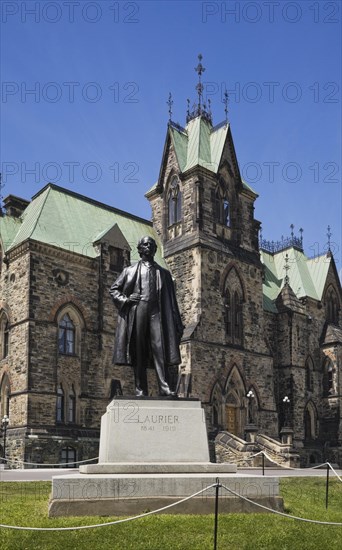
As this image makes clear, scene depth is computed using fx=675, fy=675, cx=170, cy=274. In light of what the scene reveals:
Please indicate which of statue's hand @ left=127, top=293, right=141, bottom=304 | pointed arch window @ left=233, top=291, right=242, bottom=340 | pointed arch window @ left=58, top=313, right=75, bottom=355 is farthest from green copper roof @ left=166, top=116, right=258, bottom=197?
statue's hand @ left=127, top=293, right=141, bottom=304

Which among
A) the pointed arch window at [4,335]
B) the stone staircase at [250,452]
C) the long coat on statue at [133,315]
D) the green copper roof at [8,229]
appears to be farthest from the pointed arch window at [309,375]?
the long coat on statue at [133,315]

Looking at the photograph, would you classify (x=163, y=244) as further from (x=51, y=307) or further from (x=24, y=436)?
(x=24, y=436)

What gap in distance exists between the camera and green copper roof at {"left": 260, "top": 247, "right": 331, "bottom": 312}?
50.3m

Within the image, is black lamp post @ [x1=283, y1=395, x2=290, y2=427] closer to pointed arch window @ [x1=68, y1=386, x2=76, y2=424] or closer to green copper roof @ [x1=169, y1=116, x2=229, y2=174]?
green copper roof @ [x1=169, y1=116, x2=229, y2=174]

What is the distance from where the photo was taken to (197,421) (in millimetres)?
12305

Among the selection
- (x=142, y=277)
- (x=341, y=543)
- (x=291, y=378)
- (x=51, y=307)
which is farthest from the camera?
(x=291, y=378)

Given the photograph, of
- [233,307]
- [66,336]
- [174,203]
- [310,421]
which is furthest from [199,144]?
[310,421]

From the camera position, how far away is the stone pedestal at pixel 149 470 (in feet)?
35.1

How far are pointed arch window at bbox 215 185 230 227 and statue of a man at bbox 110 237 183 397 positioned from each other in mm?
29298

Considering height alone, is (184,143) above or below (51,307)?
above

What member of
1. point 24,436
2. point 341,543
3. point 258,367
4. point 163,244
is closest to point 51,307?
point 24,436

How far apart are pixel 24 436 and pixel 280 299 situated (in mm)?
22579

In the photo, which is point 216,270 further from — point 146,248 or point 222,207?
point 146,248

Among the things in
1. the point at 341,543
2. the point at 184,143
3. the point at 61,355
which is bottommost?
the point at 341,543
